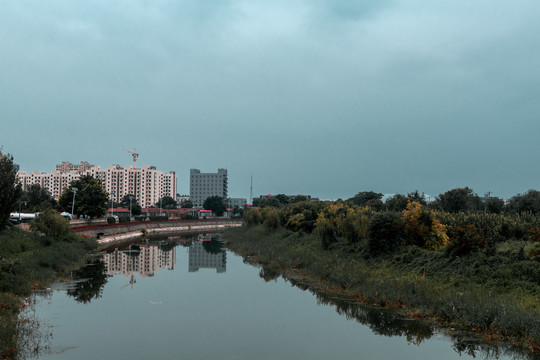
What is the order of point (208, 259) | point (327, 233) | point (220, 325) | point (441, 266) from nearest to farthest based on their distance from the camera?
point (220, 325), point (441, 266), point (327, 233), point (208, 259)

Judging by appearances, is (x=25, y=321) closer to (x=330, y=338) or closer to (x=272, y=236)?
(x=330, y=338)

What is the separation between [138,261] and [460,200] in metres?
59.9

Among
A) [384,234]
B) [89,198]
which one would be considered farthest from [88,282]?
[89,198]

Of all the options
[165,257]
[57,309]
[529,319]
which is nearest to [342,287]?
[529,319]

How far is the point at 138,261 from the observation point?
4775 centimetres

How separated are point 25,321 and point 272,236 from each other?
41868 mm

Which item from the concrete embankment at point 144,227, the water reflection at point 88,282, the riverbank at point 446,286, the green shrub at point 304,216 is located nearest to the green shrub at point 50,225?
the water reflection at point 88,282

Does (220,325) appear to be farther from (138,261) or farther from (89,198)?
(89,198)

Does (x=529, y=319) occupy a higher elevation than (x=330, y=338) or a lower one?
higher

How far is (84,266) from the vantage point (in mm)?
40281

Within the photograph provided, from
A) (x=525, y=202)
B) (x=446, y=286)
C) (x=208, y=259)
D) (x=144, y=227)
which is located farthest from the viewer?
(x=144, y=227)

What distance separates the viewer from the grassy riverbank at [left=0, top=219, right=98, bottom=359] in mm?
16938

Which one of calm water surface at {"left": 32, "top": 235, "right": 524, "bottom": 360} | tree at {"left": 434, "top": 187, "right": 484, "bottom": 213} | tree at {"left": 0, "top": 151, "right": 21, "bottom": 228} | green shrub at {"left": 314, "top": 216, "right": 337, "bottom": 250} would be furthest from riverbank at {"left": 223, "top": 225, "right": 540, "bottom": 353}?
tree at {"left": 434, "top": 187, "right": 484, "bottom": 213}

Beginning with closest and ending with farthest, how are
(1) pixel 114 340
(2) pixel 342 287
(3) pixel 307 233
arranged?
(1) pixel 114 340
(2) pixel 342 287
(3) pixel 307 233
